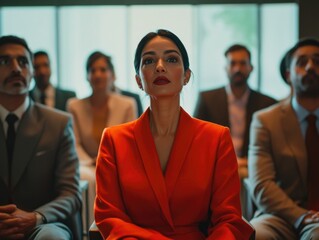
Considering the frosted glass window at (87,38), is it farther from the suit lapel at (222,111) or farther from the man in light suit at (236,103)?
the suit lapel at (222,111)

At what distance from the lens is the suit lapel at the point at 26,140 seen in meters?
2.77

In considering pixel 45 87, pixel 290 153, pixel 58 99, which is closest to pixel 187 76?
pixel 290 153

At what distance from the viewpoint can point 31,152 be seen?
2.81 meters

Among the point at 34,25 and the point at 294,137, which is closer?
the point at 294,137

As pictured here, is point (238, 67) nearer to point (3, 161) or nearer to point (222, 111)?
point (222, 111)

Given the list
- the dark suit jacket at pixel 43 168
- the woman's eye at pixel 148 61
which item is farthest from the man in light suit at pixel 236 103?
the woman's eye at pixel 148 61

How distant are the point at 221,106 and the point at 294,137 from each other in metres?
1.61

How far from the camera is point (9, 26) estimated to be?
25.9ft

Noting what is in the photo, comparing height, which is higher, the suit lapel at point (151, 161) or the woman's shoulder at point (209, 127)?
the woman's shoulder at point (209, 127)

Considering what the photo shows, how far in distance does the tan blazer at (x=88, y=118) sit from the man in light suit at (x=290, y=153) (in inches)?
71.3

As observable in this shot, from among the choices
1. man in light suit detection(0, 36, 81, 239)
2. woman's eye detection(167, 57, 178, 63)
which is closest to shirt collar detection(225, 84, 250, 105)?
man in light suit detection(0, 36, 81, 239)

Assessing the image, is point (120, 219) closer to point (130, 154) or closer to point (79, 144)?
point (130, 154)

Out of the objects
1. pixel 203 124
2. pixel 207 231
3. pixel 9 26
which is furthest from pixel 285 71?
pixel 9 26

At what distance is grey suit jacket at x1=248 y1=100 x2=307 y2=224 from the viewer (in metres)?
2.90
